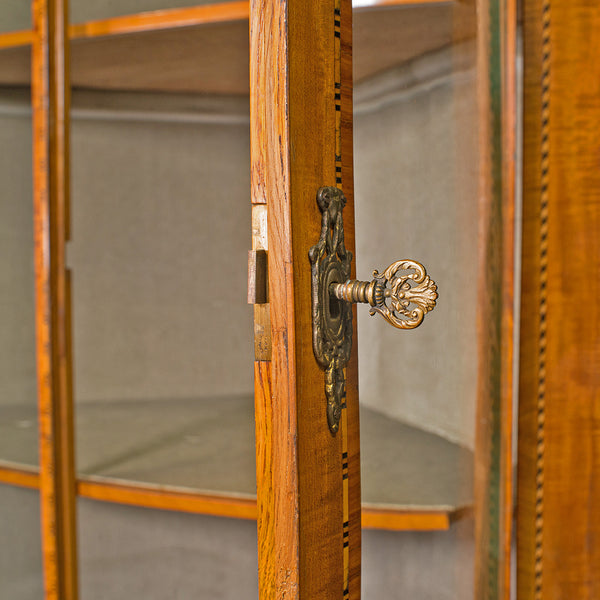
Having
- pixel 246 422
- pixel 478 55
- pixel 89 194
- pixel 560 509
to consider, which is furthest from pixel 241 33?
pixel 560 509

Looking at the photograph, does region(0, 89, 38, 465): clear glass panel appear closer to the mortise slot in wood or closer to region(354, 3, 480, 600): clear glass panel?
region(354, 3, 480, 600): clear glass panel

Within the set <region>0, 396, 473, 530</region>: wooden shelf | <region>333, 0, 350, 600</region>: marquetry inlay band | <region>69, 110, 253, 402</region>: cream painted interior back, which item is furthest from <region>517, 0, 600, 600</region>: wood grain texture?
<region>69, 110, 253, 402</region>: cream painted interior back

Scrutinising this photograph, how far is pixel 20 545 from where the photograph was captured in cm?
98

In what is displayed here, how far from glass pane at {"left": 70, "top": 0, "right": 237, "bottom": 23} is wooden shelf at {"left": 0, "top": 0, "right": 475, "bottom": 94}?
0.02 metres

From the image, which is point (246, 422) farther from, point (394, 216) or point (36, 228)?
point (394, 216)

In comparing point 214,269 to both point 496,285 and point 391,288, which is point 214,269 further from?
point 391,288

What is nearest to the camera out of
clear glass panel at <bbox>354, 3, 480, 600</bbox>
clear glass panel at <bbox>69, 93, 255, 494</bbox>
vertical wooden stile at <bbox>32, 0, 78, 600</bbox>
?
clear glass panel at <bbox>354, 3, 480, 600</bbox>

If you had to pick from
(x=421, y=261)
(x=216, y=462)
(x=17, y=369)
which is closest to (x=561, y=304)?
(x=421, y=261)

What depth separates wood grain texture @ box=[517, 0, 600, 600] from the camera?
2.03 ft

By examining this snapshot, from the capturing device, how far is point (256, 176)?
33 cm

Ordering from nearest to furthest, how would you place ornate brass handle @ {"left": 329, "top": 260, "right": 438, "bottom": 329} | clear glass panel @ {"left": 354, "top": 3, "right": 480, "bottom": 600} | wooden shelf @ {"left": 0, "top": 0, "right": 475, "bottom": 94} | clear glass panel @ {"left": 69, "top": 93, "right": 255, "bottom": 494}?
ornate brass handle @ {"left": 329, "top": 260, "right": 438, "bottom": 329}
clear glass panel @ {"left": 354, "top": 3, "right": 480, "bottom": 600}
wooden shelf @ {"left": 0, "top": 0, "right": 475, "bottom": 94}
clear glass panel @ {"left": 69, "top": 93, "right": 255, "bottom": 494}

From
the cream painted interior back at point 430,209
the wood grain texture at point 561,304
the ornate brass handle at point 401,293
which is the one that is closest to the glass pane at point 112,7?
the cream painted interior back at point 430,209

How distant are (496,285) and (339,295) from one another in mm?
406

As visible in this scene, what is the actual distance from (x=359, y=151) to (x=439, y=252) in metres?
0.16
